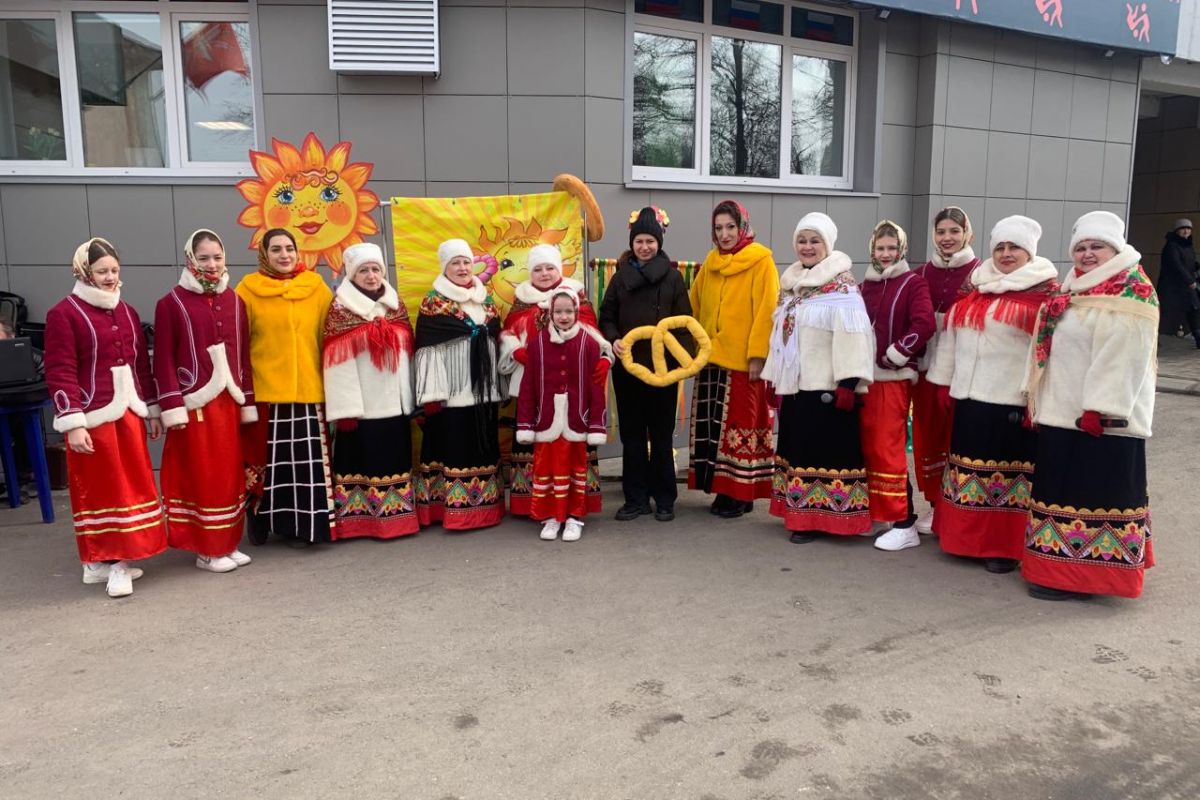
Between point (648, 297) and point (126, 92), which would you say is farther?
point (126, 92)

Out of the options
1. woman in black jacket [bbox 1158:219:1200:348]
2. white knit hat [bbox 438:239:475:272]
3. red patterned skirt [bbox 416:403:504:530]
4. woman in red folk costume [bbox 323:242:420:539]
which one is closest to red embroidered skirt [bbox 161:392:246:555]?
woman in red folk costume [bbox 323:242:420:539]

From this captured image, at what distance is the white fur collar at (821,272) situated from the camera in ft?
14.7

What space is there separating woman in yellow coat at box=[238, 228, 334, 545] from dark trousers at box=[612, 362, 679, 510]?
1670mm

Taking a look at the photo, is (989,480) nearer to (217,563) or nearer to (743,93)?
(217,563)

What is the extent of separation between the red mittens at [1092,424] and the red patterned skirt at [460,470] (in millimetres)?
2948

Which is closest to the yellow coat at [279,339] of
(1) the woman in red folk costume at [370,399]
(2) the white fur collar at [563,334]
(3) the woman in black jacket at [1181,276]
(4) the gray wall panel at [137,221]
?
(1) the woman in red folk costume at [370,399]

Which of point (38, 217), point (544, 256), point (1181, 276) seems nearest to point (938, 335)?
point (544, 256)

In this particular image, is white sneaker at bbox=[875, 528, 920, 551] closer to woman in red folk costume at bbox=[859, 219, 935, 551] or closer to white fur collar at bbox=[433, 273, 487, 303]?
woman in red folk costume at bbox=[859, 219, 935, 551]

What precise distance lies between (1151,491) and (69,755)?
239 inches

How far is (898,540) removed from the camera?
4586 mm

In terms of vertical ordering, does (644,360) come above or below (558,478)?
above

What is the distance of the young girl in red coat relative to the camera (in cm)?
466

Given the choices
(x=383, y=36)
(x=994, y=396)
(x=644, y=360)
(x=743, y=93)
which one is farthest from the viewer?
(x=743, y=93)

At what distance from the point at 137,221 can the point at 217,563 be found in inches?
117
